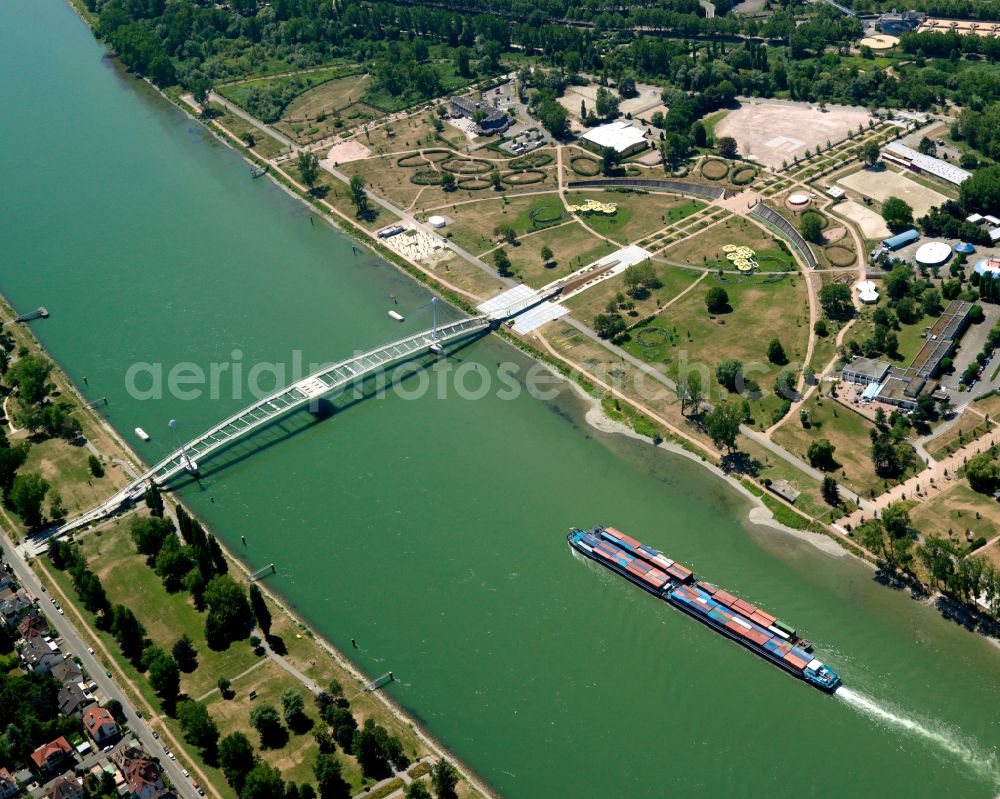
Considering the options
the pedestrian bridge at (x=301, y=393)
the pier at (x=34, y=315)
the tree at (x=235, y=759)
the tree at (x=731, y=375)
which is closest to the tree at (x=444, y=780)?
the tree at (x=235, y=759)

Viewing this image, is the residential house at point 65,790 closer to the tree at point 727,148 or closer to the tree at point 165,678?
the tree at point 165,678

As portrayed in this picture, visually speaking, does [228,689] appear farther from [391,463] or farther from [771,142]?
[771,142]

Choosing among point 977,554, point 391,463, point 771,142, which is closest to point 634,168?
point 771,142

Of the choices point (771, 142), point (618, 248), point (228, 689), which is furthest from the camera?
point (771, 142)

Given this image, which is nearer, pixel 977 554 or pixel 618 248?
pixel 977 554

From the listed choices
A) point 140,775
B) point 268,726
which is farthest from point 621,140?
point 140,775

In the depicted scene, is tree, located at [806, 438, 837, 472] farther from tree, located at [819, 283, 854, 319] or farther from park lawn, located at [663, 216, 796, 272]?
park lawn, located at [663, 216, 796, 272]
